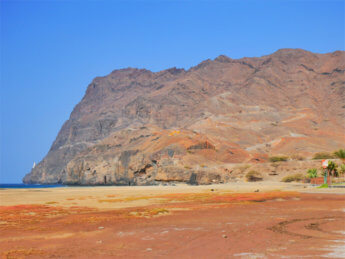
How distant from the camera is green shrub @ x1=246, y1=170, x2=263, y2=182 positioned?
7625 cm

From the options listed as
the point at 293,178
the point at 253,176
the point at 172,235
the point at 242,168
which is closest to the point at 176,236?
the point at 172,235

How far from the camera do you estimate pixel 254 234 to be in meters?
13.6

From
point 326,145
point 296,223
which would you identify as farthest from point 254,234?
point 326,145

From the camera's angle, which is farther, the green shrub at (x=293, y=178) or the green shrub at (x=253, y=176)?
the green shrub at (x=253, y=176)

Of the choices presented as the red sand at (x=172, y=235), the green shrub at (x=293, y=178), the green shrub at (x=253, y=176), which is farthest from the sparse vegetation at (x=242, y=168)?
the red sand at (x=172, y=235)

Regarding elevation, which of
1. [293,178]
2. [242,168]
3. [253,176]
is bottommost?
[293,178]

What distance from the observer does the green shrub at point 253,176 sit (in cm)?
7625

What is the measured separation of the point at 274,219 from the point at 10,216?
12735 millimetres

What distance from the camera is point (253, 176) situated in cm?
7694

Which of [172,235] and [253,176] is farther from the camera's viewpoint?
[253,176]

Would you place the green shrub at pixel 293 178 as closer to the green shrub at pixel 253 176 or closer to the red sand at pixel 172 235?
the green shrub at pixel 253 176

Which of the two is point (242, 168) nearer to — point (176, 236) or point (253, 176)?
point (253, 176)

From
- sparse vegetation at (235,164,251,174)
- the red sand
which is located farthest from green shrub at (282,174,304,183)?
the red sand

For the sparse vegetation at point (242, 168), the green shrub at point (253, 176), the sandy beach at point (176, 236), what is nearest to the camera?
the sandy beach at point (176, 236)
